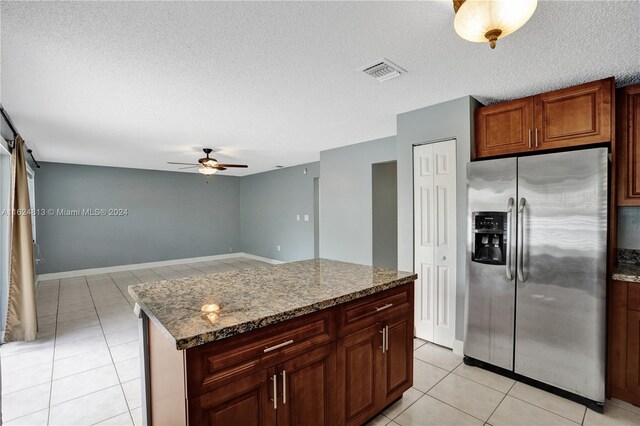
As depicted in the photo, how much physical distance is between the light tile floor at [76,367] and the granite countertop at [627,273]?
3546 mm

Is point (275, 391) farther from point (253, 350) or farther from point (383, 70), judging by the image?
point (383, 70)

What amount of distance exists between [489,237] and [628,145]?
1225mm

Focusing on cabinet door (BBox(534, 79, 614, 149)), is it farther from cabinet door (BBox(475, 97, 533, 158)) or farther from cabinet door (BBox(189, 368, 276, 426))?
cabinet door (BBox(189, 368, 276, 426))

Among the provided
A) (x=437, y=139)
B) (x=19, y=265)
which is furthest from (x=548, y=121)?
(x=19, y=265)

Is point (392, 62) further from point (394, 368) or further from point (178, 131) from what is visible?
point (178, 131)

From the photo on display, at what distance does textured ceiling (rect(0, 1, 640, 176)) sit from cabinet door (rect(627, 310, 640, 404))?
1.82 metres

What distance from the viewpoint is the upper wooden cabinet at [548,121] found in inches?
90.6

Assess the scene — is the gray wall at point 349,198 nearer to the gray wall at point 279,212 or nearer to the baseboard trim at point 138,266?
the gray wall at point 279,212

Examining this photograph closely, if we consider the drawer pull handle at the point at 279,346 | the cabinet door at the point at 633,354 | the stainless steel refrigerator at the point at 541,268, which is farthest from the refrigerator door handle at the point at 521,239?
the drawer pull handle at the point at 279,346

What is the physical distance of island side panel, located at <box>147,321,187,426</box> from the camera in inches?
48.4

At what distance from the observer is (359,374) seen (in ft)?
5.94

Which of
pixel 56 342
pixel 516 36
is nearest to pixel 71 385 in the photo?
pixel 56 342

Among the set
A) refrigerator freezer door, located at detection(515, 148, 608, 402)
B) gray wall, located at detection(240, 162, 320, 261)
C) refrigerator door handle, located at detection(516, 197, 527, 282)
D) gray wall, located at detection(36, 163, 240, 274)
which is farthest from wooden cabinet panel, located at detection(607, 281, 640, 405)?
gray wall, located at detection(36, 163, 240, 274)

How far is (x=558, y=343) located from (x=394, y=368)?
4.31ft
